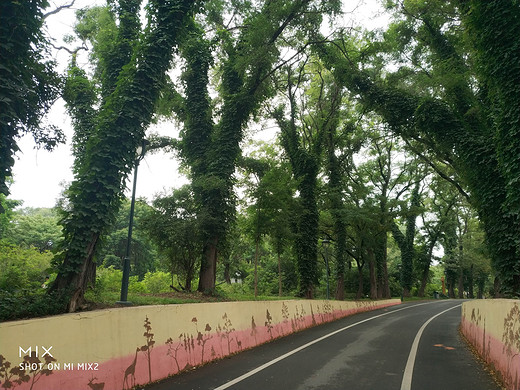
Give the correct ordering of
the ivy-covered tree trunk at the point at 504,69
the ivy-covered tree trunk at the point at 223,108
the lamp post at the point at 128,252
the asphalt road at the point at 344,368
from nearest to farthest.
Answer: the asphalt road at the point at 344,368 < the lamp post at the point at 128,252 < the ivy-covered tree trunk at the point at 504,69 < the ivy-covered tree trunk at the point at 223,108

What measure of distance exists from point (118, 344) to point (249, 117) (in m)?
13.6

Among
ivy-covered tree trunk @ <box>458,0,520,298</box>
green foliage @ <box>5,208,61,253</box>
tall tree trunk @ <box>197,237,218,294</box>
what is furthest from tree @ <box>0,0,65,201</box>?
green foliage @ <box>5,208,61,253</box>

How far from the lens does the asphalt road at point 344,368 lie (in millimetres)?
5383

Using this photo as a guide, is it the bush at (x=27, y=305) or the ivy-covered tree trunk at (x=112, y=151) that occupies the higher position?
the ivy-covered tree trunk at (x=112, y=151)

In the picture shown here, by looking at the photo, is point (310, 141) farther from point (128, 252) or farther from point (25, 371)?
point (25, 371)

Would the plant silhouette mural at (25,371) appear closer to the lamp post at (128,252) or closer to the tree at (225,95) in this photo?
the lamp post at (128,252)

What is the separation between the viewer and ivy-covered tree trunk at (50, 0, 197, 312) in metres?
7.14

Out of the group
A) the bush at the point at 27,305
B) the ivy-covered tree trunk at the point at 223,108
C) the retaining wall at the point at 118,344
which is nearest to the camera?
the retaining wall at the point at 118,344

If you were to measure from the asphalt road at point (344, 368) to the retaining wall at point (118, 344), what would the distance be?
373 millimetres

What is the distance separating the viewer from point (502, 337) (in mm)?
5832

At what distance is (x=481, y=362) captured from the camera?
721cm

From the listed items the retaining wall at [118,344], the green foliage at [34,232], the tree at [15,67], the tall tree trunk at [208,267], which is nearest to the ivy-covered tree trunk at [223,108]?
the tall tree trunk at [208,267]

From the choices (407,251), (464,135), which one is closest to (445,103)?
(464,135)

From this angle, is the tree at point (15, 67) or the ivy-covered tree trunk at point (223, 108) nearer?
the tree at point (15, 67)
